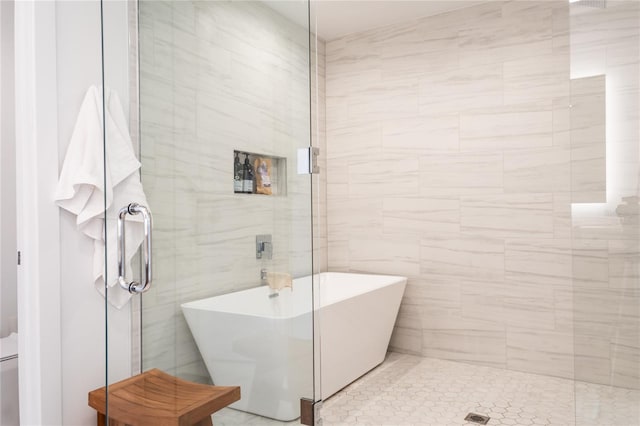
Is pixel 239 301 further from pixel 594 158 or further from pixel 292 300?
pixel 594 158

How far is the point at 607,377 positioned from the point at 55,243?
2.20 m

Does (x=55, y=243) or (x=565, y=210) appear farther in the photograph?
(x=565, y=210)

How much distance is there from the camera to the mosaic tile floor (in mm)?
2756

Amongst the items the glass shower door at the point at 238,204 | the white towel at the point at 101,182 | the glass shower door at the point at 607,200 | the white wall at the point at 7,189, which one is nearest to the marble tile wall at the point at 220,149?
the glass shower door at the point at 238,204

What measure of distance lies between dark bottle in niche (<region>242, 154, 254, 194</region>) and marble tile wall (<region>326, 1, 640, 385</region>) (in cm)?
258

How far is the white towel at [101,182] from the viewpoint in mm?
1681

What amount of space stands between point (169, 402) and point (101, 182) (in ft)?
3.10

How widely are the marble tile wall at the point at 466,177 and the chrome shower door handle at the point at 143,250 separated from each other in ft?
9.02

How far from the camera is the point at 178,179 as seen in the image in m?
1.62

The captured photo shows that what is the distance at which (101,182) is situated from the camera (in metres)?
2.00

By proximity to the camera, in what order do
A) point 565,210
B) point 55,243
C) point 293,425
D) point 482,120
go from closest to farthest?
point 293,425 → point 55,243 → point 565,210 → point 482,120

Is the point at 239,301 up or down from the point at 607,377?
up

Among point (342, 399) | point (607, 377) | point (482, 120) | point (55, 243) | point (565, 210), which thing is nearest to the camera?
point (607, 377)

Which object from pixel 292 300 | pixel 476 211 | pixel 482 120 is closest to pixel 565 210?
pixel 476 211
